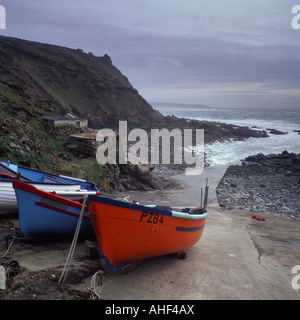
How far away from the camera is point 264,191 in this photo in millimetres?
21750

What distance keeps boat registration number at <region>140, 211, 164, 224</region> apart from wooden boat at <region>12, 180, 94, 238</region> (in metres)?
2.41

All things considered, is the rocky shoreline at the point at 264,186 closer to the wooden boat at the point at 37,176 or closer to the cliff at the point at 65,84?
the wooden boat at the point at 37,176

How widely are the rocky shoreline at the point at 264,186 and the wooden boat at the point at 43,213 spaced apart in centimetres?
1168

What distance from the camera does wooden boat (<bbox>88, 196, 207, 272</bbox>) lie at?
23.4ft

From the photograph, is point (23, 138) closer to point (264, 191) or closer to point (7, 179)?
point (7, 179)

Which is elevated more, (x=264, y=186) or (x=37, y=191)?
(x=37, y=191)

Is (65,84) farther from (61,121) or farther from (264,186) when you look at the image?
(264,186)

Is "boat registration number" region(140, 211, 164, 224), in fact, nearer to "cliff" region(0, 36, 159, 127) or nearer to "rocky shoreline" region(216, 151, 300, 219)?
"rocky shoreline" region(216, 151, 300, 219)

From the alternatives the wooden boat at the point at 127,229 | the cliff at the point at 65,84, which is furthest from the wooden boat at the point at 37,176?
the cliff at the point at 65,84

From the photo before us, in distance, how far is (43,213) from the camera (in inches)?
337

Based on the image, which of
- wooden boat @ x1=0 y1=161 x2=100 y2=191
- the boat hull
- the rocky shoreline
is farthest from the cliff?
the boat hull

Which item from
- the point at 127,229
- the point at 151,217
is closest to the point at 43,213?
the point at 127,229

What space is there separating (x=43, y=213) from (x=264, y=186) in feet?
62.4
